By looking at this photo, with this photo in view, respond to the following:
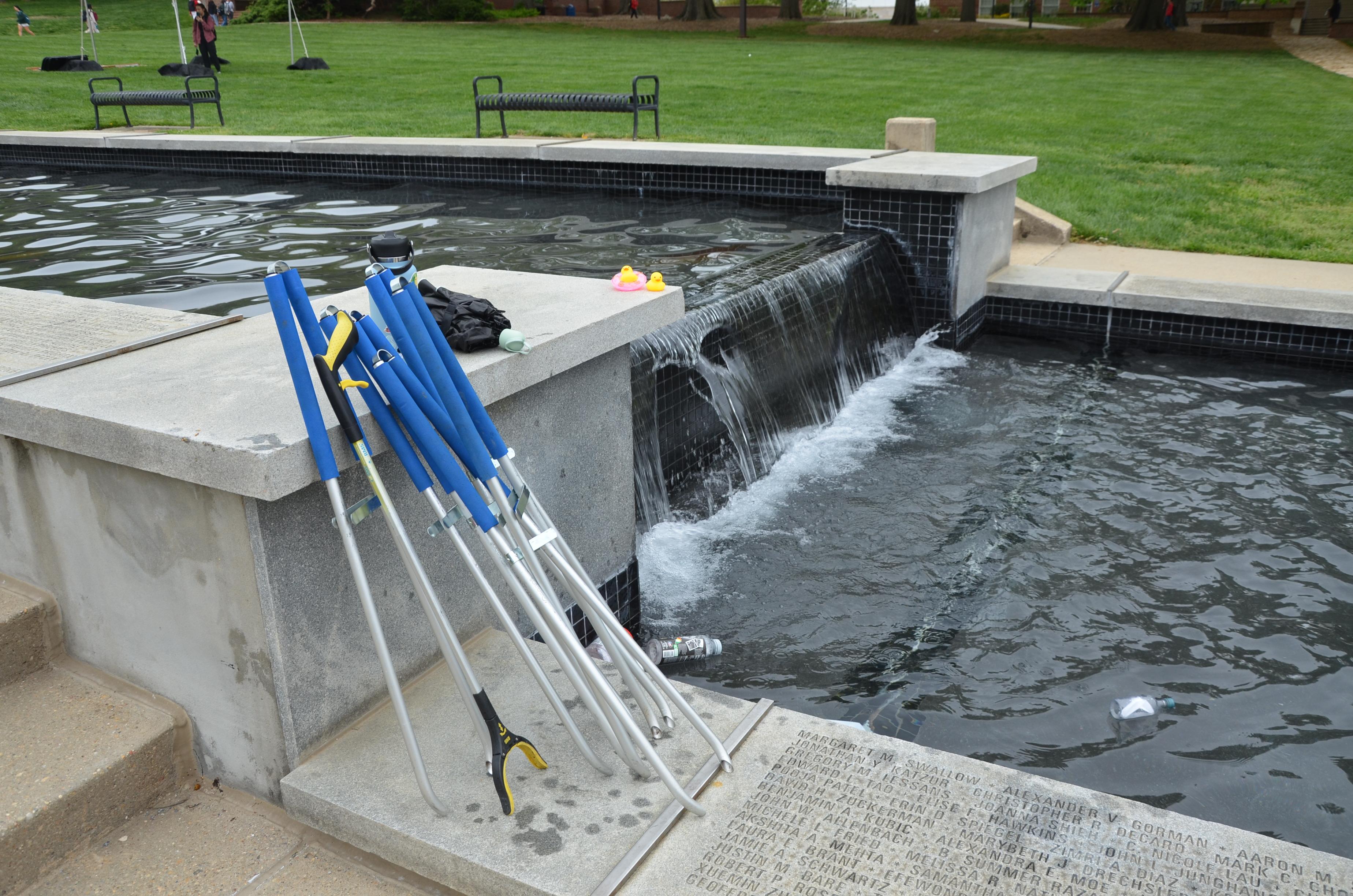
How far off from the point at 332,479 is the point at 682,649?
1914 millimetres

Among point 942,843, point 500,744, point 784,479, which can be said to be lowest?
point 784,479

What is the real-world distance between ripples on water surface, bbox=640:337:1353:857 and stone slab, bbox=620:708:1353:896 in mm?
972

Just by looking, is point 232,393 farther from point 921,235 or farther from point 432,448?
point 921,235

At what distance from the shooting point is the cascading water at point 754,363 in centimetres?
511

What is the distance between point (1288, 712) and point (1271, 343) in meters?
4.19

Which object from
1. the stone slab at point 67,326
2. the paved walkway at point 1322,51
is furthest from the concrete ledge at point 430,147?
the paved walkway at point 1322,51

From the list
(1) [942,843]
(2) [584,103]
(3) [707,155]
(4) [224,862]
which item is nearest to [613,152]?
(3) [707,155]

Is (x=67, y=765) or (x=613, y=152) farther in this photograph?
(x=613, y=152)

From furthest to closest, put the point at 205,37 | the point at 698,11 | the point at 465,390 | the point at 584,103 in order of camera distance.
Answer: the point at 698,11 → the point at 205,37 → the point at 584,103 → the point at 465,390

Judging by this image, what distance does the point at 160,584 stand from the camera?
270cm

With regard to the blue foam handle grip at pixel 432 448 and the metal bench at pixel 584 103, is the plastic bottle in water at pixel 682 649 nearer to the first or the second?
the blue foam handle grip at pixel 432 448

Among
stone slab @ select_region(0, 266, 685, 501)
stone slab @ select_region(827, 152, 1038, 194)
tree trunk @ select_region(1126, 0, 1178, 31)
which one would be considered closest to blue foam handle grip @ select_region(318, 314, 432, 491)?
stone slab @ select_region(0, 266, 685, 501)

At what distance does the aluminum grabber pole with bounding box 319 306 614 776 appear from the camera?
235 centimetres

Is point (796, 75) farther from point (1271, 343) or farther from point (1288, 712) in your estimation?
point (1288, 712)
